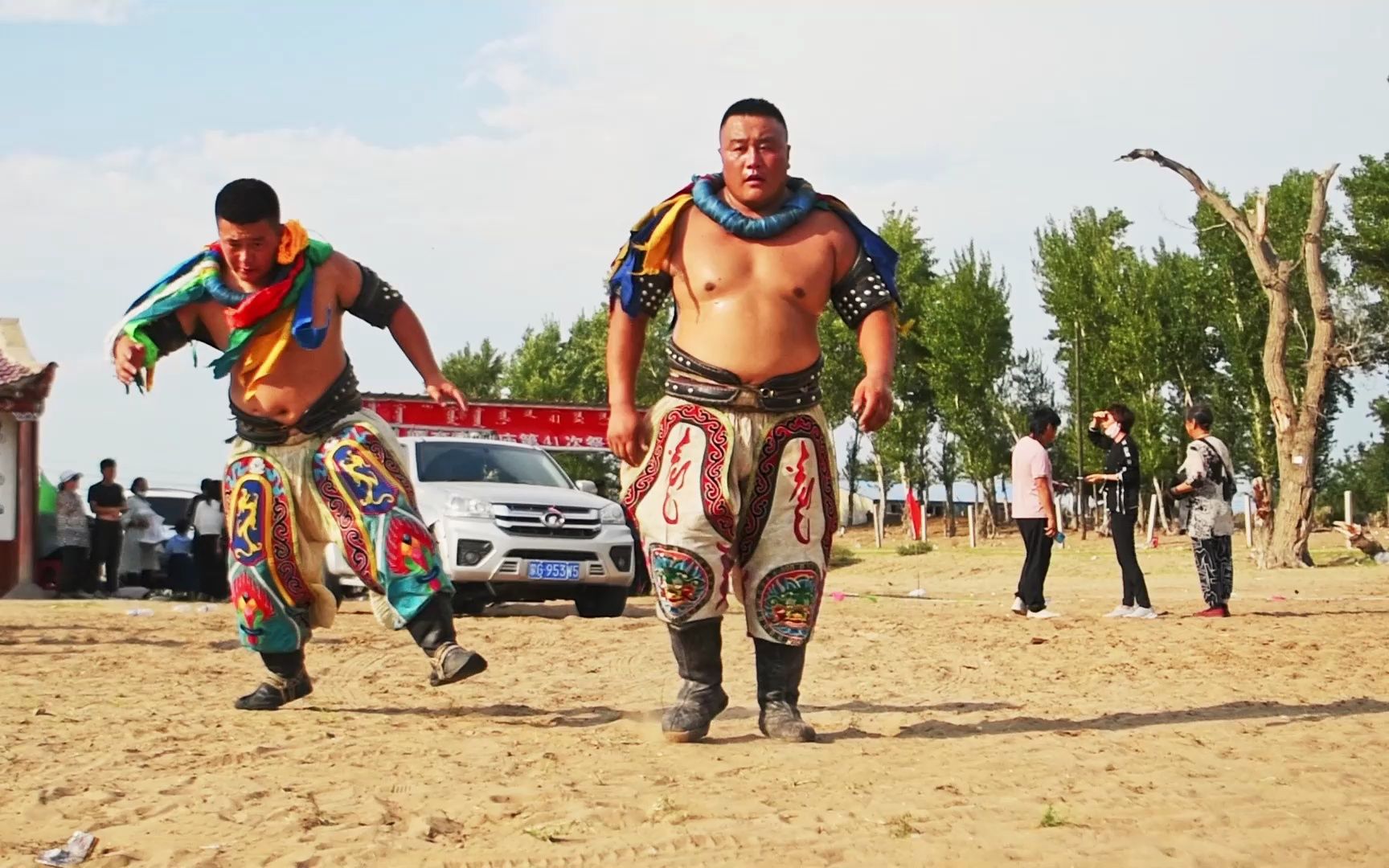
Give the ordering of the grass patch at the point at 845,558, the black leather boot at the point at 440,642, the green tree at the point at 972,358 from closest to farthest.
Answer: the black leather boot at the point at 440,642 < the grass patch at the point at 845,558 < the green tree at the point at 972,358

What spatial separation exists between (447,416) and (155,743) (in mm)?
21801

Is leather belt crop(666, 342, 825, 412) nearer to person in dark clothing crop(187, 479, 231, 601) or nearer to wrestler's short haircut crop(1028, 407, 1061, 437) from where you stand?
wrestler's short haircut crop(1028, 407, 1061, 437)

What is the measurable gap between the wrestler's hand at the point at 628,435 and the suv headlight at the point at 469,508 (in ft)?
26.0

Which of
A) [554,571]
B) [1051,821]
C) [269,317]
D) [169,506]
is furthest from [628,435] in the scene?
[169,506]

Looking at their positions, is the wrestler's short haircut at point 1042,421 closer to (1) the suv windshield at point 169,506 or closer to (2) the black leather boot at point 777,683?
(2) the black leather boot at point 777,683

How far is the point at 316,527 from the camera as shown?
6.50m

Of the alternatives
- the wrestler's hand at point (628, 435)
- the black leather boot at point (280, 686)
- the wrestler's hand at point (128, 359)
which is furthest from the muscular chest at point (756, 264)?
the black leather boot at point (280, 686)

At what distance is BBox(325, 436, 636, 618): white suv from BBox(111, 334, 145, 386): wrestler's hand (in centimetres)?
664

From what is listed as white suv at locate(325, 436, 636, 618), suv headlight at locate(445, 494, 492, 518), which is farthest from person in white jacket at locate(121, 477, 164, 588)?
suv headlight at locate(445, 494, 492, 518)

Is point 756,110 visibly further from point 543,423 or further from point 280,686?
point 543,423

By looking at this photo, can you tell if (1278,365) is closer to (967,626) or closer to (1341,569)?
(1341,569)

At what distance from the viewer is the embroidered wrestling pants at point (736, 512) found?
221 inches

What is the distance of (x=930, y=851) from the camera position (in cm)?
382

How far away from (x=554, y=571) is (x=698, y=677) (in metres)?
7.99
